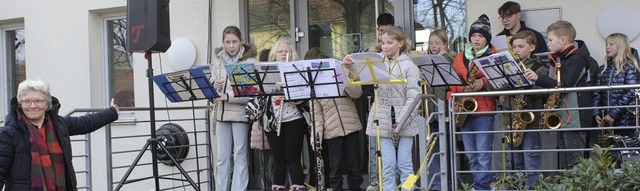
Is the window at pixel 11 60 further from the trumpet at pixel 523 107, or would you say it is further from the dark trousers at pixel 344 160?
the trumpet at pixel 523 107

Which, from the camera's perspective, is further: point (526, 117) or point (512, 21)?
point (512, 21)

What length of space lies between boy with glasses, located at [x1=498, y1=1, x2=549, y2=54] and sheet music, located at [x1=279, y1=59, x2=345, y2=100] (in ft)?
5.80

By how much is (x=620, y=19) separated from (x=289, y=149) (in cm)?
315

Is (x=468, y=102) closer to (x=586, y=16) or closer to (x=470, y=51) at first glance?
(x=470, y=51)

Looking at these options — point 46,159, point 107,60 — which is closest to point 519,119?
point 46,159

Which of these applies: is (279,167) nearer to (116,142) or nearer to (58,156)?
(58,156)

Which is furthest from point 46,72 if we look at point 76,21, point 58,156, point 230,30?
point 58,156

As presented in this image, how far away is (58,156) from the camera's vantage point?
5.90 meters

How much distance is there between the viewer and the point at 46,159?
5.81 m

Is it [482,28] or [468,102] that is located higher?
[482,28]

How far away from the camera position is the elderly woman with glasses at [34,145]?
5.73 m

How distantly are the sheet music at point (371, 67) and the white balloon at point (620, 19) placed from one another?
2206 millimetres

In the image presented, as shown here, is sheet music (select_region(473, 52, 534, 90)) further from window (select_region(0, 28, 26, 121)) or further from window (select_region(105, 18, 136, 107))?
window (select_region(0, 28, 26, 121))

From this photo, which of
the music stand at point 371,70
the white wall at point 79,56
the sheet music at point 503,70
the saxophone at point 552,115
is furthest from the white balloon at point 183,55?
the saxophone at point 552,115
